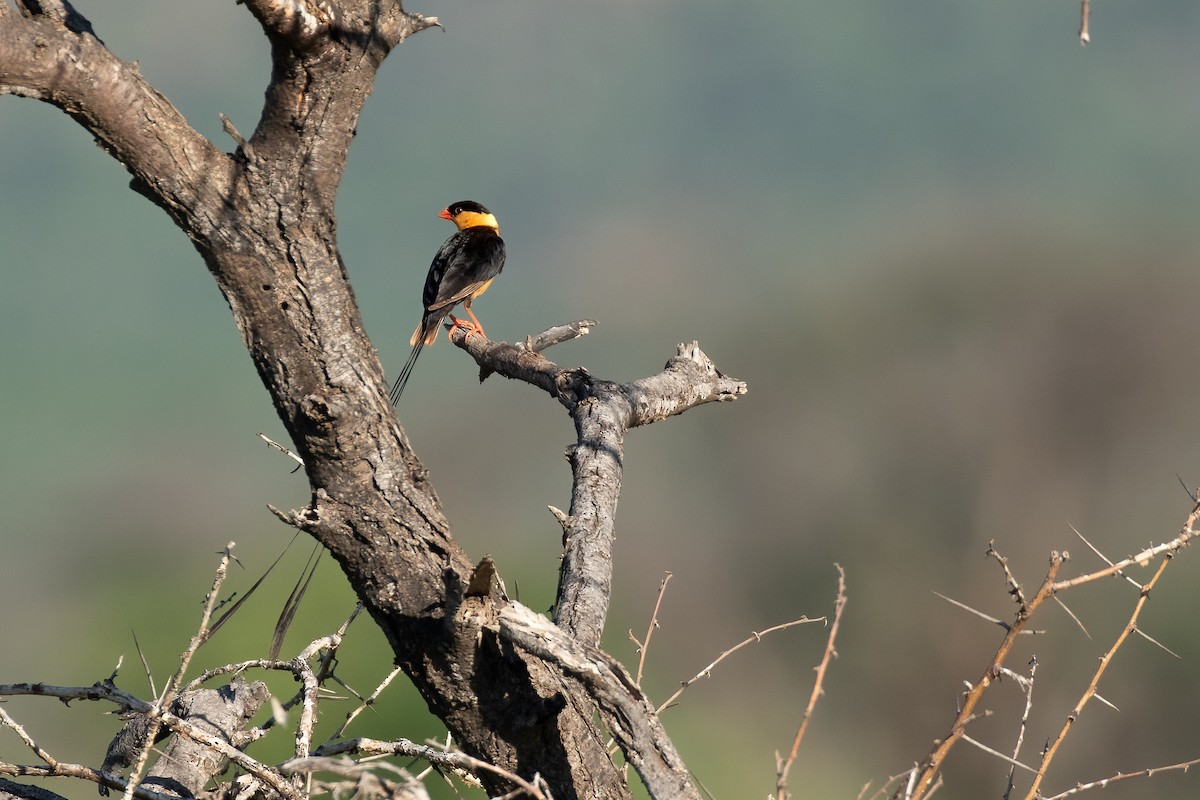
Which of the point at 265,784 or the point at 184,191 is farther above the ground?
the point at 184,191

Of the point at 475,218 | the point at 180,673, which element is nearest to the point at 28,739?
the point at 180,673

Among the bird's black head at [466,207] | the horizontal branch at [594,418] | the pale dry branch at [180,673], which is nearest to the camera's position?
the pale dry branch at [180,673]

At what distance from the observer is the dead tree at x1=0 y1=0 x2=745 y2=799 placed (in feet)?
4.31

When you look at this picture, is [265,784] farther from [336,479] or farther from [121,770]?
[121,770]

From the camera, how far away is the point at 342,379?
1.41 metres

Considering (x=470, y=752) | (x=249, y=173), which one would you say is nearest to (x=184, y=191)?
(x=249, y=173)

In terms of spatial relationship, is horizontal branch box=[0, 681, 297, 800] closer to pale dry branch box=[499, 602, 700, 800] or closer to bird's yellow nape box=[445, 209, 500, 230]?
pale dry branch box=[499, 602, 700, 800]

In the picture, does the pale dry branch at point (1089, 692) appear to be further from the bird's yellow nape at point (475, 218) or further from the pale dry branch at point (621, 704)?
the bird's yellow nape at point (475, 218)

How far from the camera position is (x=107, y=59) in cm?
130

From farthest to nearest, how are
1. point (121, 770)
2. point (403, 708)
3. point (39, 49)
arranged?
1. point (403, 708)
2. point (121, 770)
3. point (39, 49)

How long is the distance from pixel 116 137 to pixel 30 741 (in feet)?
2.52

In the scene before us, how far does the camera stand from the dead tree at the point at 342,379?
131 cm

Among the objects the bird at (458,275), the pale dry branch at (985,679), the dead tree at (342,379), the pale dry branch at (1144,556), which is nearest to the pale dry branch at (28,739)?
the dead tree at (342,379)

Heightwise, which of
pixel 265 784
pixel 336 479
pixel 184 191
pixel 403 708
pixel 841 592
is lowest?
pixel 265 784
